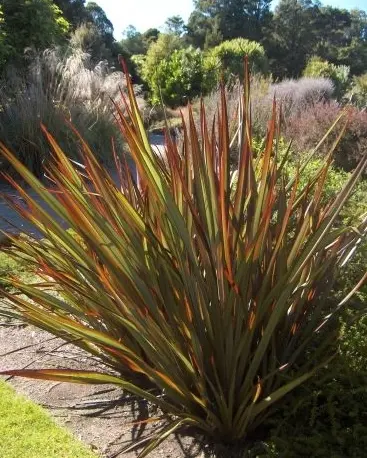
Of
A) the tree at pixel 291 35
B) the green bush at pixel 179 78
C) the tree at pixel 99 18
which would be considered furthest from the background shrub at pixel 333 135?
the tree at pixel 291 35

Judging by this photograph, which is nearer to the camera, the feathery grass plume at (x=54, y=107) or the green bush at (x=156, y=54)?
the feathery grass plume at (x=54, y=107)

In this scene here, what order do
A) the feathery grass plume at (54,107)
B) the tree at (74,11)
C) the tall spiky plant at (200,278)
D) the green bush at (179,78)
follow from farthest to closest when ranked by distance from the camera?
1. the tree at (74,11)
2. the green bush at (179,78)
3. the feathery grass plume at (54,107)
4. the tall spiky plant at (200,278)

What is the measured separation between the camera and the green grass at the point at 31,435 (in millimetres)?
2703

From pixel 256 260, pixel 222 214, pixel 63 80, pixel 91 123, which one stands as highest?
pixel 222 214

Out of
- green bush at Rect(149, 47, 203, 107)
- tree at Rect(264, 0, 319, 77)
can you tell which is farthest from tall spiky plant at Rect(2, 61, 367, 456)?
tree at Rect(264, 0, 319, 77)

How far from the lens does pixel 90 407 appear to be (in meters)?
3.06

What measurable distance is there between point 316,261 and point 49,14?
44.2 ft

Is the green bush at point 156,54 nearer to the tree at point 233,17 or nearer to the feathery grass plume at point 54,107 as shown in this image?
the feathery grass plume at point 54,107

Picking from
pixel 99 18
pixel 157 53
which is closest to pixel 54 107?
pixel 157 53

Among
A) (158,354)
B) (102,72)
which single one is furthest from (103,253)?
(102,72)

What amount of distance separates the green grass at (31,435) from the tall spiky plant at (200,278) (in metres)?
0.45

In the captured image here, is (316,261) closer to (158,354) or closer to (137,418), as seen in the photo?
(158,354)

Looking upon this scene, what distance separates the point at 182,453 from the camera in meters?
2.66

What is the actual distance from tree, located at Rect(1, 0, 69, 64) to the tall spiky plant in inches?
481
